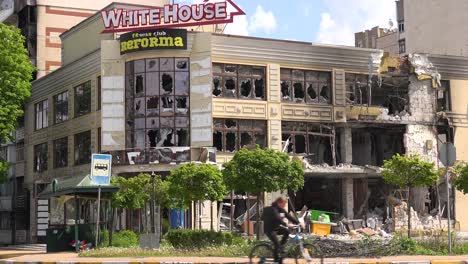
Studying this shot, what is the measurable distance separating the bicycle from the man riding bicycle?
0.17 m

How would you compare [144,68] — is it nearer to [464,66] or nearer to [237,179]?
[237,179]

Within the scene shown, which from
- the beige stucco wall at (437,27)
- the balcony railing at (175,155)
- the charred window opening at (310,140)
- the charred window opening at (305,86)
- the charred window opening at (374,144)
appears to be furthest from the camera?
the beige stucco wall at (437,27)

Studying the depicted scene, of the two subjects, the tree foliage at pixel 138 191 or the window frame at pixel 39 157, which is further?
the window frame at pixel 39 157

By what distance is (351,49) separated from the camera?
153 feet

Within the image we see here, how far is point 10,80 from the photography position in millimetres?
46375

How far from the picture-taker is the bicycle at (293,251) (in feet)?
59.7

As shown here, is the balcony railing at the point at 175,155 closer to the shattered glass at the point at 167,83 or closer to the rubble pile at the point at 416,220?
the shattered glass at the point at 167,83

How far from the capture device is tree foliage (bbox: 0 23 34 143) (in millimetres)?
45719

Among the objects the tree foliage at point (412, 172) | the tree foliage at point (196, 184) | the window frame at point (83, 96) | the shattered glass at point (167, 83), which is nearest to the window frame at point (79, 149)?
the window frame at point (83, 96)

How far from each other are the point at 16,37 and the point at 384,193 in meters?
25.6

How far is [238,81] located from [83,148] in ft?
39.1

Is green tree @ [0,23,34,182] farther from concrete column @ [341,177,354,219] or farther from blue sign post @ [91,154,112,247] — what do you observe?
concrete column @ [341,177,354,219]

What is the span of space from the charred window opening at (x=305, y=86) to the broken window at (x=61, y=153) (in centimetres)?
1628

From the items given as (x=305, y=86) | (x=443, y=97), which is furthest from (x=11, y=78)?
(x=443, y=97)
